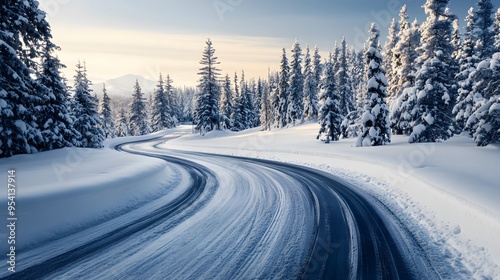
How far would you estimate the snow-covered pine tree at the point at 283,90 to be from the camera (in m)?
60.9

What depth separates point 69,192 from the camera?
6.96 meters

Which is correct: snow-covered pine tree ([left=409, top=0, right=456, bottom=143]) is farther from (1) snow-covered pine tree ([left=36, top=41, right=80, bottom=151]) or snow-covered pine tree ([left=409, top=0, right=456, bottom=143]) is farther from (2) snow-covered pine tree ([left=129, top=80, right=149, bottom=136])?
(2) snow-covered pine tree ([left=129, top=80, right=149, bottom=136])

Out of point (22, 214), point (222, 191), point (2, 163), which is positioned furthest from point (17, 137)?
point (222, 191)

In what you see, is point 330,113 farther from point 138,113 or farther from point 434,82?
point 138,113

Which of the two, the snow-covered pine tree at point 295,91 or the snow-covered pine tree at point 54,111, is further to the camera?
the snow-covered pine tree at point 295,91

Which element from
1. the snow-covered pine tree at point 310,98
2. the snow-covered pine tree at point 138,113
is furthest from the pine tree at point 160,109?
the snow-covered pine tree at point 310,98

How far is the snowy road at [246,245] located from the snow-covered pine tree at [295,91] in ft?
173

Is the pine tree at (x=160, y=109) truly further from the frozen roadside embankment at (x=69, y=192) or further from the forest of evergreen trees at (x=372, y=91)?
the frozen roadside embankment at (x=69, y=192)

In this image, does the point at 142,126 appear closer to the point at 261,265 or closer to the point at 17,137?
the point at 17,137

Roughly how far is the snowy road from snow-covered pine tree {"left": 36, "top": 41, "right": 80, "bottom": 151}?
14425mm

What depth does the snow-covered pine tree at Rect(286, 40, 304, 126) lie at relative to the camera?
6025cm

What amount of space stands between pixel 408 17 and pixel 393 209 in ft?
118

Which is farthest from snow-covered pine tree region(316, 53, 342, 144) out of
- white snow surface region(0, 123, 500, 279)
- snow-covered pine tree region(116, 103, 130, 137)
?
snow-covered pine tree region(116, 103, 130, 137)

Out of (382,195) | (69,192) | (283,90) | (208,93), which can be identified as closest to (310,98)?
(283,90)
